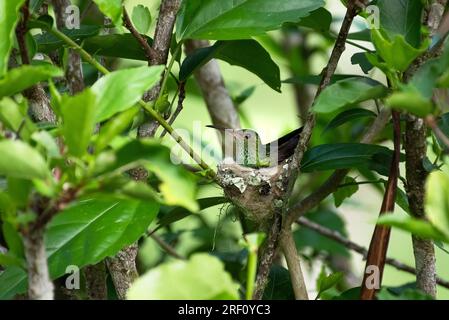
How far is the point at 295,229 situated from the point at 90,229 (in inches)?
57.1

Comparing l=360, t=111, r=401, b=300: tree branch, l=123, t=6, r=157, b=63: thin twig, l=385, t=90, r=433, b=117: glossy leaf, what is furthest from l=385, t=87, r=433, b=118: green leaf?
l=123, t=6, r=157, b=63: thin twig

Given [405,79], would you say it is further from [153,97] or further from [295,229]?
[295,229]

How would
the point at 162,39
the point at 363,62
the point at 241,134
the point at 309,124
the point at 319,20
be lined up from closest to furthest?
1. the point at 309,124
2. the point at 162,39
3. the point at 363,62
4. the point at 319,20
5. the point at 241,134

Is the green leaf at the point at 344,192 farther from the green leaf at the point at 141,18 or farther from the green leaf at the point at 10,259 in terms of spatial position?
the green leaf at the point at 10,259

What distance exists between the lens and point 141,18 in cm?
128

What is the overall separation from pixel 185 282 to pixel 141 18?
2.20ft

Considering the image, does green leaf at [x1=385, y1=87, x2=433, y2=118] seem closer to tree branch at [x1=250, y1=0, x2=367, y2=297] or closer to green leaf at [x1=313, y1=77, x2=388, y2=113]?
green leaf at [x1=313, y1=77, x2=388, y2=113]

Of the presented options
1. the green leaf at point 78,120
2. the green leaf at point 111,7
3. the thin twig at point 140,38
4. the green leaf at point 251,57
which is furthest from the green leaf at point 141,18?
the green leaf at point 78,120

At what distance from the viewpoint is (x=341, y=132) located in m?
2.25

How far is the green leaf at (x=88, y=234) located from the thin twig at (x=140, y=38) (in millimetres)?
274

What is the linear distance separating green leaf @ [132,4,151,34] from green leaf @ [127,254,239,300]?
25.4 inches

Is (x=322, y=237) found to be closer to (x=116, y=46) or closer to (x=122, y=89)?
(x=116, y=46)

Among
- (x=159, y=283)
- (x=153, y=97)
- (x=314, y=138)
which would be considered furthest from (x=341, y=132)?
(x=159, y=283)

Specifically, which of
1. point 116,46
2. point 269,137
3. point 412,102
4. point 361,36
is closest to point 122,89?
point 412,102
